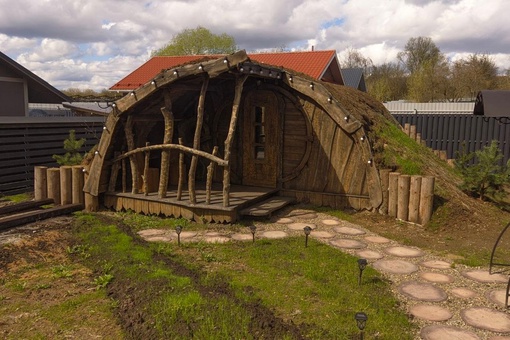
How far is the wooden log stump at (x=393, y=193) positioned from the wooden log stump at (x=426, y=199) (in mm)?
539

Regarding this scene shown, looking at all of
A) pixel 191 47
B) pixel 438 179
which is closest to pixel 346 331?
pixel 438 179

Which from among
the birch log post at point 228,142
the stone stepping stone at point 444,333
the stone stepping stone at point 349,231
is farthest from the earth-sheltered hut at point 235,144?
the stone stepping stone at point 444,333

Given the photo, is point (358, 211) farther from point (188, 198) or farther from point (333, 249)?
point (188, 198)

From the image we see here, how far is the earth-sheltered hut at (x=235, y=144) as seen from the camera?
8648 mm

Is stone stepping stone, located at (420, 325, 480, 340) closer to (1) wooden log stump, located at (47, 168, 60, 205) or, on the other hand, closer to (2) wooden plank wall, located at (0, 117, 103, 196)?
(1) wooden log stump, located at (47, 168, 60, 205)

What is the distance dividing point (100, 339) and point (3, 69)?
12846mm

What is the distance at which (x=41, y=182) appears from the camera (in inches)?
404

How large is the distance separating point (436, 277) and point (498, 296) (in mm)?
822

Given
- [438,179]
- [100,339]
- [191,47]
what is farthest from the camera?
[191,47]

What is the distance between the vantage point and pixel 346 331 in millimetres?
4375

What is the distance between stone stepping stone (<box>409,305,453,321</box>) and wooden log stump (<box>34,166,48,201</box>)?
893 centimetres

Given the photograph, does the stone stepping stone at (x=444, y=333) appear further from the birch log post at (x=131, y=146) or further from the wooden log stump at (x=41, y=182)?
the wooden log stump at (x=41, y=182)

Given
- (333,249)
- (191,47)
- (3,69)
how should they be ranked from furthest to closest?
(191,47) → (3,69) → (333,249)

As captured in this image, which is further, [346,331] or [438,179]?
[438,179]
